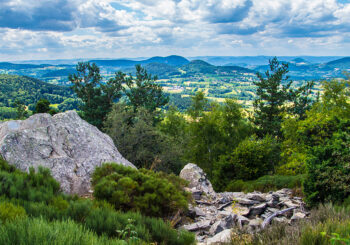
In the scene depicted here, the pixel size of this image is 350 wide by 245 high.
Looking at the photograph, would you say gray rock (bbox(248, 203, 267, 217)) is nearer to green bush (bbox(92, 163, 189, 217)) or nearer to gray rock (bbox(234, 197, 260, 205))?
gray rock (bbox(234, 197, 260, 205))

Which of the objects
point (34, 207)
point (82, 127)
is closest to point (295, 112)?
point (82, 127)

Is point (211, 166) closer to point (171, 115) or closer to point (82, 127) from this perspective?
point (171, 115)

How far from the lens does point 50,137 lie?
12.9 meters

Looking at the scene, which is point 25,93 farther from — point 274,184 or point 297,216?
point 297,216

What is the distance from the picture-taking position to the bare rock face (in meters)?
10.8

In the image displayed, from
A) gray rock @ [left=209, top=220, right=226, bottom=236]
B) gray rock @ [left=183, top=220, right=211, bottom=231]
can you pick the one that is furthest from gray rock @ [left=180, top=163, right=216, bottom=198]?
gray rock @ [left=209, top=220, right=226, bottom=236]

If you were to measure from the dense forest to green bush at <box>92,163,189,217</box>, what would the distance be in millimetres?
34

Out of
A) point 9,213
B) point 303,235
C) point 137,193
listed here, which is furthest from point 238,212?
point 9,213

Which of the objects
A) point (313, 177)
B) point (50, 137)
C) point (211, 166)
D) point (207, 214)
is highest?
point (50, 137)

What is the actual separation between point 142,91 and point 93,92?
759 centimetres

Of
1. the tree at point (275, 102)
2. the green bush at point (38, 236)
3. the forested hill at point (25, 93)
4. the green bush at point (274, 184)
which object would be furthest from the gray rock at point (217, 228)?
the forested hill at point (25, 93)

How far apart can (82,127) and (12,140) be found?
409 centimetres

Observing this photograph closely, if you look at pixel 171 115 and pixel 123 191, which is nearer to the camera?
pixel 123 191

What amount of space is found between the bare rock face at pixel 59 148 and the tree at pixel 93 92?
68.3ft
